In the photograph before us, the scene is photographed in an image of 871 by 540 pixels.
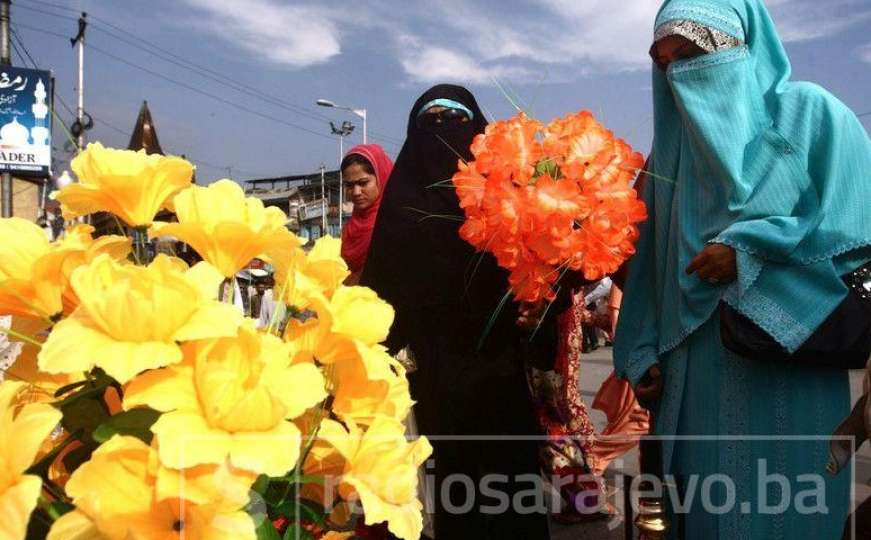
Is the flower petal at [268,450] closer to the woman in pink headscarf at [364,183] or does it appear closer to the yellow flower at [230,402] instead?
the yellow flower at [230,402]

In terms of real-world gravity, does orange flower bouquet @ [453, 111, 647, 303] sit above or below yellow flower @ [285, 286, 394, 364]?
above

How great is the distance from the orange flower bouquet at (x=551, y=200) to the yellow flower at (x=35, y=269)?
1.10 m

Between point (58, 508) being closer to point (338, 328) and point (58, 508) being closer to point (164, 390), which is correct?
point (164, 390)

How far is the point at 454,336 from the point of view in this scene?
2.49 meters

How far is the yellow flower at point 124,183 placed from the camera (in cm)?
86

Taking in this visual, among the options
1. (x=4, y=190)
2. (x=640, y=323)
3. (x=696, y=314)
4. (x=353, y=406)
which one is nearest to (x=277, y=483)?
(x=353, y=406)

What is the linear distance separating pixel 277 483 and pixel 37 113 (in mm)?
16974

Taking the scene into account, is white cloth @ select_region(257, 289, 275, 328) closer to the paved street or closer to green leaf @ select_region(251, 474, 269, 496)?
green leaf @ select_region(251, 474, 269, 496)

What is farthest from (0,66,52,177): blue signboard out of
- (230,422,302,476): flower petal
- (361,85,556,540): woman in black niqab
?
(230,422,302,476): flower petal

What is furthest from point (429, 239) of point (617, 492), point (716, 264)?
point (617, 492)

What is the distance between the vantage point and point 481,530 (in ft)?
8.20

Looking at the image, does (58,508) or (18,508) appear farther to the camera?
(58,508)

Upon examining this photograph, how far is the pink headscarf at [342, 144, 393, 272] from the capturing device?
400cm

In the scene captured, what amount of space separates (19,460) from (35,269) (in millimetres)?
222
